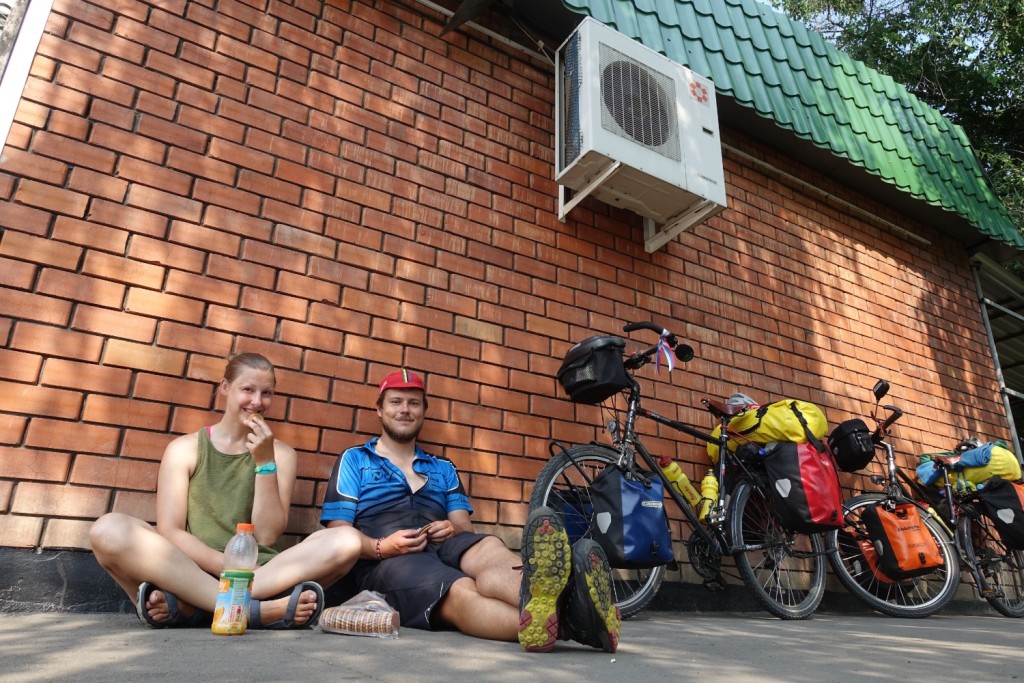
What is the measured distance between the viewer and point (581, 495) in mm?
3123

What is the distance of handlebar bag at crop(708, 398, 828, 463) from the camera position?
356cm

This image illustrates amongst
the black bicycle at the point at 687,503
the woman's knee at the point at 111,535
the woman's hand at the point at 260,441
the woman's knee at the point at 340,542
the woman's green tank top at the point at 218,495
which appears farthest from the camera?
the black bicycle at the point at 687,503

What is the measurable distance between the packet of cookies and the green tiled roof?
326cm

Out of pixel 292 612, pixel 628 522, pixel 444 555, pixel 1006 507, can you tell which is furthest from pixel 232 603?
pixel 1006 507

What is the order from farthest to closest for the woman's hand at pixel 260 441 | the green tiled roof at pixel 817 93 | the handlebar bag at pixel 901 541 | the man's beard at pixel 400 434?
the green tiled roof at pixel 817 93
the handlebar bag at pixel 901 541
the man's beard at pixel 400 434
the woman's hand at pixel 260 441

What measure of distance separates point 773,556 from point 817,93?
3.35m

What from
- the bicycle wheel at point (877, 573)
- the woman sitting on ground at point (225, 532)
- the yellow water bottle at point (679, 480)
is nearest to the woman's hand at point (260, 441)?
the woman sitting on ground at point (225, 532)

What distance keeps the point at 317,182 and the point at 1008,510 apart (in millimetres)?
4590

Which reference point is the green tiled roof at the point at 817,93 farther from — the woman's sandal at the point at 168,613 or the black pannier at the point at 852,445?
the woman's sandal at the point at 168,613

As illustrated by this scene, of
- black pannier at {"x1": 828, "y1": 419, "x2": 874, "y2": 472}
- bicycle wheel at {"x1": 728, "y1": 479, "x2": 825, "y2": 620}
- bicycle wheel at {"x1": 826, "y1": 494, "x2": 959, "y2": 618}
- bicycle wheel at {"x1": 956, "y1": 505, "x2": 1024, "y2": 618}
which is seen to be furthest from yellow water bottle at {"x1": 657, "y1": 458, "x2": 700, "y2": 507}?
bicycle wheel at {"x1": 956, "y1": 505, "x2": 1024, "y2": 618}

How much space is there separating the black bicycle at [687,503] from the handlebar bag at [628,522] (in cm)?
12

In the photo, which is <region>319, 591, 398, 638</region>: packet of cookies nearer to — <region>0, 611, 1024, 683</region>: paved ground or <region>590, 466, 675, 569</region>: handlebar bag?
<region>0, 611, 1024, 683</region>: paved ground

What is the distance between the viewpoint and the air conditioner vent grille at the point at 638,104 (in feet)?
12.1

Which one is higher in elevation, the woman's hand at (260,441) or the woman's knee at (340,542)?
the woman's hand at (260,441)
